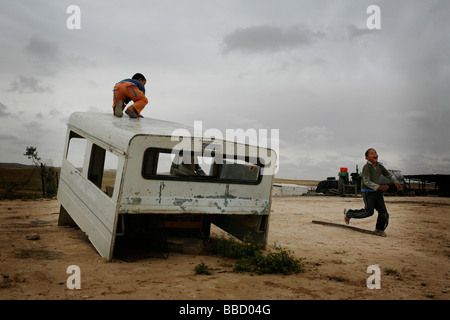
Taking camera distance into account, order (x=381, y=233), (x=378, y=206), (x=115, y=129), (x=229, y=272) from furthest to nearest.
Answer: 1. (x=378, y=206)
2. (x=381, y=233)
3. (x=115, y=129)
4. (x=229, y=272)

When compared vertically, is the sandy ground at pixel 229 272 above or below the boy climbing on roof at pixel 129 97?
below

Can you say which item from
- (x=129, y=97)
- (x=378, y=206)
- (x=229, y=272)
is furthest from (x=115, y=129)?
(x=378, y=206)

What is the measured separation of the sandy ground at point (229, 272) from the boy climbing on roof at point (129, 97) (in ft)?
8.15

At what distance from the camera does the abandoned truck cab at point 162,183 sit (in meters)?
4.09

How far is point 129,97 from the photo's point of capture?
6383 mm

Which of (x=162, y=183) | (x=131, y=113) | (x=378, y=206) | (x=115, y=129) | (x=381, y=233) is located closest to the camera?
(x=162, y=183)

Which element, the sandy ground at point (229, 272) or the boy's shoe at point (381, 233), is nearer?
the sandy ground at point (229, 272)

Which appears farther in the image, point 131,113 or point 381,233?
point 381,233

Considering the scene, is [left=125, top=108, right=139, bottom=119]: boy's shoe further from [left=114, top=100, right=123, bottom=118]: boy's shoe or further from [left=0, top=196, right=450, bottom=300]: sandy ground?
[left=0, top=196, right=450, bottom=300]: sandy ground

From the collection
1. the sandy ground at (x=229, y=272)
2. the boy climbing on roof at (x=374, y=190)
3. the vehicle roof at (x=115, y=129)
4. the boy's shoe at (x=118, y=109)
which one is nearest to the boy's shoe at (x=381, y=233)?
the boy climbing on roof at (x=374, y=190)

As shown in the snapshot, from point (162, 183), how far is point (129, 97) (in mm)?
2826

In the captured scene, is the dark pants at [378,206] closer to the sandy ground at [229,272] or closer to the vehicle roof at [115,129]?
the sandy ground at [229,272]

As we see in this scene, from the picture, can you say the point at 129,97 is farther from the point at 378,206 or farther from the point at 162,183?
the point at 378,206

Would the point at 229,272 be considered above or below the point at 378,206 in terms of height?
below
